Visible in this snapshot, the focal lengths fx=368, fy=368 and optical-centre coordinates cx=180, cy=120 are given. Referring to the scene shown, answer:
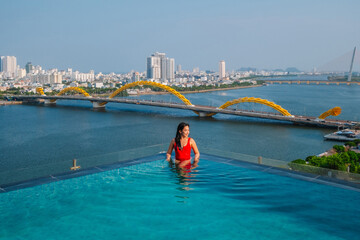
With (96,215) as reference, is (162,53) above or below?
above

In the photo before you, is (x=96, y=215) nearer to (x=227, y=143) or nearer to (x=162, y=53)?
(x=227, y=143)

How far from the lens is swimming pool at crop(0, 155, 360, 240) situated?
2498mm

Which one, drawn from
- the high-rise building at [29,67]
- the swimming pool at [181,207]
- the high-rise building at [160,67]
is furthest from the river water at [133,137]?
the high-rise building at [29,67]

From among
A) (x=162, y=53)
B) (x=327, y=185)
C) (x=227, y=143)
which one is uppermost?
(x=162, y=53)

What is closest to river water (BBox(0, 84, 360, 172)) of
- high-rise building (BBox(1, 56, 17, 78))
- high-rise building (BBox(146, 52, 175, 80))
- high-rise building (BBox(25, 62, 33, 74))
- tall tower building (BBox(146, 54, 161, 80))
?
tall tower building (BBox(146, 54, 161, 80))

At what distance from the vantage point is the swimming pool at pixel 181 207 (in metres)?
2.50

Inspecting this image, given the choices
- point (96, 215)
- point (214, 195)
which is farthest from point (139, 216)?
point (214, 195)

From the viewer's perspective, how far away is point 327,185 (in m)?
3.35

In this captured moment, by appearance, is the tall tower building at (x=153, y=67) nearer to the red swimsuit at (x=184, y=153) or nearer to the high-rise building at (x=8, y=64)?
the high-rise building at (x=8, y=64)

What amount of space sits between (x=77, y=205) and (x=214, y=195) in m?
1.16

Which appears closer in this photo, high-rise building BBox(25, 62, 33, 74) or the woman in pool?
the woman in pool

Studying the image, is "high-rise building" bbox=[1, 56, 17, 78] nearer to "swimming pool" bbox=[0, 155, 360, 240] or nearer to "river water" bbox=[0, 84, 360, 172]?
"river water" bbox=[0, 84, 360, 172]

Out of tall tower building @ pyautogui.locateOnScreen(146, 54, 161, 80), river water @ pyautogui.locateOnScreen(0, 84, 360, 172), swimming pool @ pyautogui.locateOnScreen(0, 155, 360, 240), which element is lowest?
river water @ pyautogui.locateOnScreen(0, 84, 360, 172)

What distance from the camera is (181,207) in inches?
Answer: 115
